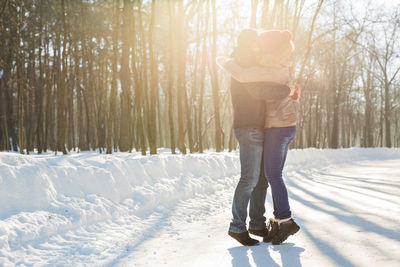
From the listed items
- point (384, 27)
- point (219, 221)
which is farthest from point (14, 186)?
point (384, 27)

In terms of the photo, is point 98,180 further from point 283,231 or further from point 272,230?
point 283,231

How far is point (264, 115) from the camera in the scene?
10.8ft

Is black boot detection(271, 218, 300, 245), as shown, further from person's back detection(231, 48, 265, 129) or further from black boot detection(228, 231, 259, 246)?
person's back detection(231, 48, 265, 129)

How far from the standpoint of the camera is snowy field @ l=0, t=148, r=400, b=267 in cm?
290

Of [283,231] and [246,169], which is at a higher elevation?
[246,169]

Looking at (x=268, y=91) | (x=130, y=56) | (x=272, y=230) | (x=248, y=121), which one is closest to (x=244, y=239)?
(x=272, y=230)

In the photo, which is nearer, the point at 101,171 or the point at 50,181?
the point at 50,181

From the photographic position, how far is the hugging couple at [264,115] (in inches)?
126

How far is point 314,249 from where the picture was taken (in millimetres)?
3025

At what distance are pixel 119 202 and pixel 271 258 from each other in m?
2.65

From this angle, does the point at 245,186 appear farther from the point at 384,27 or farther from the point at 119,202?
the point at 384,27

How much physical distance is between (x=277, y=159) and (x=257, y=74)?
2.67ft

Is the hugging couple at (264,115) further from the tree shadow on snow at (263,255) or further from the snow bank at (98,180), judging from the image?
the snow bank at (98,180)

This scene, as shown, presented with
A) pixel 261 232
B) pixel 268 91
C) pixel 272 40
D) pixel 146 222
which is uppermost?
pixel 272 40
